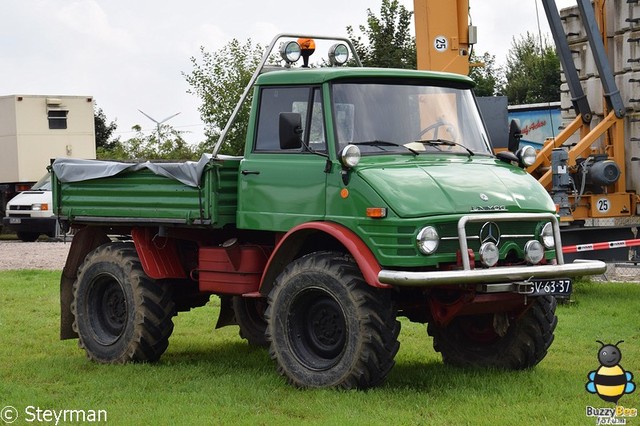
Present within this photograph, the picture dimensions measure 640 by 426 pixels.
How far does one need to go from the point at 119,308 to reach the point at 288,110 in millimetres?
2872

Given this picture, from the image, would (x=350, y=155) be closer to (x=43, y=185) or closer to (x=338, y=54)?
(x=338, y=54)

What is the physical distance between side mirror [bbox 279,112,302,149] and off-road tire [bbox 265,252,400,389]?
0.95 meters

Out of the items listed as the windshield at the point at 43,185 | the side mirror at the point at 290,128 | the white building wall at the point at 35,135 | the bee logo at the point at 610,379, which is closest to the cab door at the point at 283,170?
the side mirror at the point at 290,128

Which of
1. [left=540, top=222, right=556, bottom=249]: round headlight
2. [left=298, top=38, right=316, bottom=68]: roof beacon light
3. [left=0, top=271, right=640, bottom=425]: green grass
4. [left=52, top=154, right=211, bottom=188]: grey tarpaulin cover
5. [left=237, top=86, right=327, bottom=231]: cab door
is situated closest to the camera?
[left=0, top=271, right=640, bottom=425]: green grass

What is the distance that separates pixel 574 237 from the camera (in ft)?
56.0

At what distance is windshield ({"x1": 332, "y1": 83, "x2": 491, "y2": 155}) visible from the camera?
34.0 feet

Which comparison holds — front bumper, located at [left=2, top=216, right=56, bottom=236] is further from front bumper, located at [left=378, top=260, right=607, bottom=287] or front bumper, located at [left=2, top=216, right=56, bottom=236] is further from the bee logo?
the bee logo

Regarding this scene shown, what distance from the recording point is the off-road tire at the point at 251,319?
41.8 ft

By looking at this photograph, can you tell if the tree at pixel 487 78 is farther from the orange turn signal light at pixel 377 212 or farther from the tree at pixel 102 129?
the orange turn signal light at pixel 377 212

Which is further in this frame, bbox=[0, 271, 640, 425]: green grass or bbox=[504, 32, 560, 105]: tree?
bbox=[504, 32, 560, 105]: tree

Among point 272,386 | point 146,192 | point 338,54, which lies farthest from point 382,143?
point 146,192

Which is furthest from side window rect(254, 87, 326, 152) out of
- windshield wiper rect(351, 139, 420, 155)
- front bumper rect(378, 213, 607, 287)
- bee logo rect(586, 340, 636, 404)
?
bee logo rect(586, 340, 636, 404)

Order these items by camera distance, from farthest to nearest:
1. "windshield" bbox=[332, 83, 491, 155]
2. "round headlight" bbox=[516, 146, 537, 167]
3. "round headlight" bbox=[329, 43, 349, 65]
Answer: "round headlight" bbox=[329, 43, 349, 65]
"round headlight" bbox=[516, 146, 537, 167]
"windshield" bbox=[332, 83, 491, 155]

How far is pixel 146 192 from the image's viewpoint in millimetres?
11648
